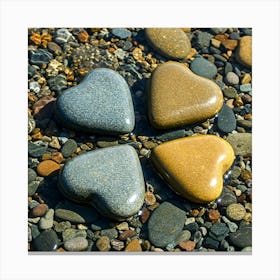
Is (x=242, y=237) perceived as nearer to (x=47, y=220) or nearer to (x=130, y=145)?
(x=130, y=145)

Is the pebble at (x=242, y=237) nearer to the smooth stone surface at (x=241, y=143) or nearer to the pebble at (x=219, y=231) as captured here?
the pebble at (x=219, y=231)

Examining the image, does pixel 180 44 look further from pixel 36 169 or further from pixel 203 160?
pixel 36 169

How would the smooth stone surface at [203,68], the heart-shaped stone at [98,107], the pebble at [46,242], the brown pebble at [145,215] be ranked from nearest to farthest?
the pebble at [46,242] → the brown pebble at [145,215] → the heart-shaped stone at [98,107] → the smooth stone surface at [203,68]

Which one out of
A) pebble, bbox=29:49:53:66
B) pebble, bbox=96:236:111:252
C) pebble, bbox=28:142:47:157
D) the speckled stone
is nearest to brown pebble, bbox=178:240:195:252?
the speckled stone

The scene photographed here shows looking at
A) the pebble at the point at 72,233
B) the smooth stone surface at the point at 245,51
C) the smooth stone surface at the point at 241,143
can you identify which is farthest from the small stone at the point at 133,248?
the smooth stone surface at the point at 245,51

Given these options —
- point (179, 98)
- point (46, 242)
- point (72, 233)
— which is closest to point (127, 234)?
point (72, 233)

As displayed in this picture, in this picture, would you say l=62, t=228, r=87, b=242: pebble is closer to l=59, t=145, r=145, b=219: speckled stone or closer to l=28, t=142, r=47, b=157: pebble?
l=59, t=145, r=145, b=219: speckled stone
